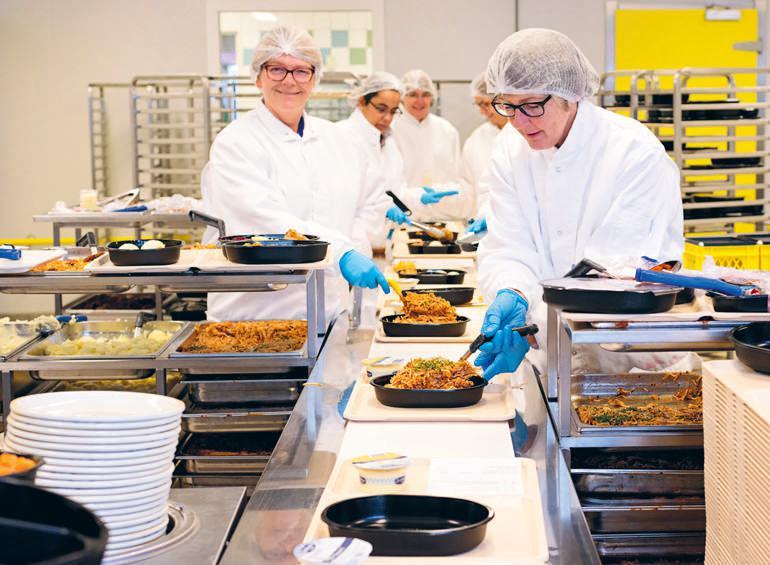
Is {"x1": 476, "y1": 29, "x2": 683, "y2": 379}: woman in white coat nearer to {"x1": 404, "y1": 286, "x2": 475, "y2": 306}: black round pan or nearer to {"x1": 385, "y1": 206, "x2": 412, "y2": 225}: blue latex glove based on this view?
{"x1": 404, "y1": 286, "x2": 475, "y2": 306}: black round pan

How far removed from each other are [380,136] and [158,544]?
4.95 m

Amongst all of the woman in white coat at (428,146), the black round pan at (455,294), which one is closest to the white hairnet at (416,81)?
the woman in white coat at (428,146)

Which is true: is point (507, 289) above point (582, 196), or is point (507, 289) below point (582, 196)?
below

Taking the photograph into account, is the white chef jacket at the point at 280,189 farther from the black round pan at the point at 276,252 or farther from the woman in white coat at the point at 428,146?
the woman in white coat at the point at 428,146

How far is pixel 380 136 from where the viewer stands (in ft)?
20.2

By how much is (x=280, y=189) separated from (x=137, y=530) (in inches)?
99.4

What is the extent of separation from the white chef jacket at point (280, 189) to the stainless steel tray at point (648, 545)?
1.74 m

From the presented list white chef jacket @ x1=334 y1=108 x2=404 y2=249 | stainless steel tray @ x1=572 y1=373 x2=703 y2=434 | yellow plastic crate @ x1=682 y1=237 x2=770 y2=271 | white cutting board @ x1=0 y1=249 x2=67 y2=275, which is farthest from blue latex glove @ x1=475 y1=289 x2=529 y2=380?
yellow plastic crate @ x1=682 y1=237 x2=770 y2=271

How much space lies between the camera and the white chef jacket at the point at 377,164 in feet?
15.1

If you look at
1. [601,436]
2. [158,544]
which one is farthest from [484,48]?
[158,544]

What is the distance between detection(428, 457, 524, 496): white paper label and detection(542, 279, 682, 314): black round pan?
0.41 metres

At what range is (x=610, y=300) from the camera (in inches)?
76.3

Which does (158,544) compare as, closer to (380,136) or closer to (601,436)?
(601,436)

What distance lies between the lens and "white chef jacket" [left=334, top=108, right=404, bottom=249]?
4.61m
